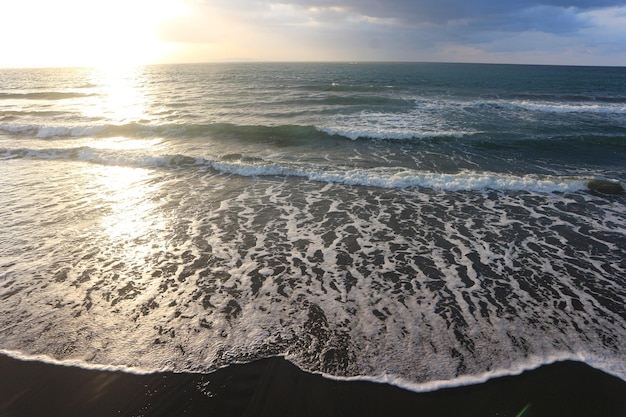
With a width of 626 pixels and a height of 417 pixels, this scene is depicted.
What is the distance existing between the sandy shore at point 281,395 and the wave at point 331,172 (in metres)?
8.36

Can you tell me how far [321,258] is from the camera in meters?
7.59

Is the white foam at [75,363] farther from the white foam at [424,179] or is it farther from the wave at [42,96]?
the wave at [42,96]

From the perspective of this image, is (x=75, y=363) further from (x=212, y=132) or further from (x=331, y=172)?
(x=212, y=132)

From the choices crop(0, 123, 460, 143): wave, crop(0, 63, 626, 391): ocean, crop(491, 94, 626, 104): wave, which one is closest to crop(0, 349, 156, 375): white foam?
crop(0, 63, 626, 391): ocean

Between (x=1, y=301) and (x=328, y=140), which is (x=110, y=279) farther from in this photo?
(x=328, y=140)

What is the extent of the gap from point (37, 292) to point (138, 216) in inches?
145

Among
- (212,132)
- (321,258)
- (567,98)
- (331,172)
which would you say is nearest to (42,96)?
(212,132)

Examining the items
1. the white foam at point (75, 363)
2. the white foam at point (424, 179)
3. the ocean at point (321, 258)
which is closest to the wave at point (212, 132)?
the ocean at point (321, 258)

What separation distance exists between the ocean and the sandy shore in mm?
182

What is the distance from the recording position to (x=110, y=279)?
6629 mm

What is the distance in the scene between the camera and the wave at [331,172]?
39.6ft

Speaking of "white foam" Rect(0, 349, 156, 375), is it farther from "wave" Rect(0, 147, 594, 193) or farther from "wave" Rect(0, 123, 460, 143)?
"wave" Rect(0, 123, 460, 143)

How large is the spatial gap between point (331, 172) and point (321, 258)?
653 centimetres

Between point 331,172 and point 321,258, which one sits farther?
point 331,172
